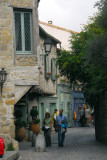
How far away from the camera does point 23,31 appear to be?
1891cm

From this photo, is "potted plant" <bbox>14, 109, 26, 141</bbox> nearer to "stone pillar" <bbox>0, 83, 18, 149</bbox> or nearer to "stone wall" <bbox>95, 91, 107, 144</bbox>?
"stone wall" <bbox>95, 91, 107, 144</bbox>

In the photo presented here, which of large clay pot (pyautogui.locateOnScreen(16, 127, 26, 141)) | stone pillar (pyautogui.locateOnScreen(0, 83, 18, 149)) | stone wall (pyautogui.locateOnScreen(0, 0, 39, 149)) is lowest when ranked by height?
large clay pot (pyautogui.locateOnScreen(16, 127, 26, 141))

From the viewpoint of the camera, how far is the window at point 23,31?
61.9ft

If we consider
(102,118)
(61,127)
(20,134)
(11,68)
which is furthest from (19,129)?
(11,68)

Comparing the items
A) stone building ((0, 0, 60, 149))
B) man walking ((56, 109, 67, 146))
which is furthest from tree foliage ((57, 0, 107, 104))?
stone building ((0, 0, 60, 149))

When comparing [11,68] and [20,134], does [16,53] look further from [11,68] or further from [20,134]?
[20,134]

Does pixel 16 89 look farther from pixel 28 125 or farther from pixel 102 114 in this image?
pixel 28 125

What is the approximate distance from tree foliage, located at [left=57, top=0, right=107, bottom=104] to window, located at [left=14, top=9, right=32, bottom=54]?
2324mm

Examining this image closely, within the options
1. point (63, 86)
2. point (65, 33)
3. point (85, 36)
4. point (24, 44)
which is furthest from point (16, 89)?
point (65, 33)

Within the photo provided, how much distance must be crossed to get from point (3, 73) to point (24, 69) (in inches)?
37.4

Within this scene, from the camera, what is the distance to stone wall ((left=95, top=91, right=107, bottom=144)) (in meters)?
21.8

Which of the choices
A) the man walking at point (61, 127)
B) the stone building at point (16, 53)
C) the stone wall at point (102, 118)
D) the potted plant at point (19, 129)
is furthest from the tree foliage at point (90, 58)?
the potted plant at point (19, 129)

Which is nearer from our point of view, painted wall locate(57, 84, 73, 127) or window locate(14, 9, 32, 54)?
window locate(14, 9, 32, 54)

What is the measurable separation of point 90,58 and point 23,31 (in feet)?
9.34
